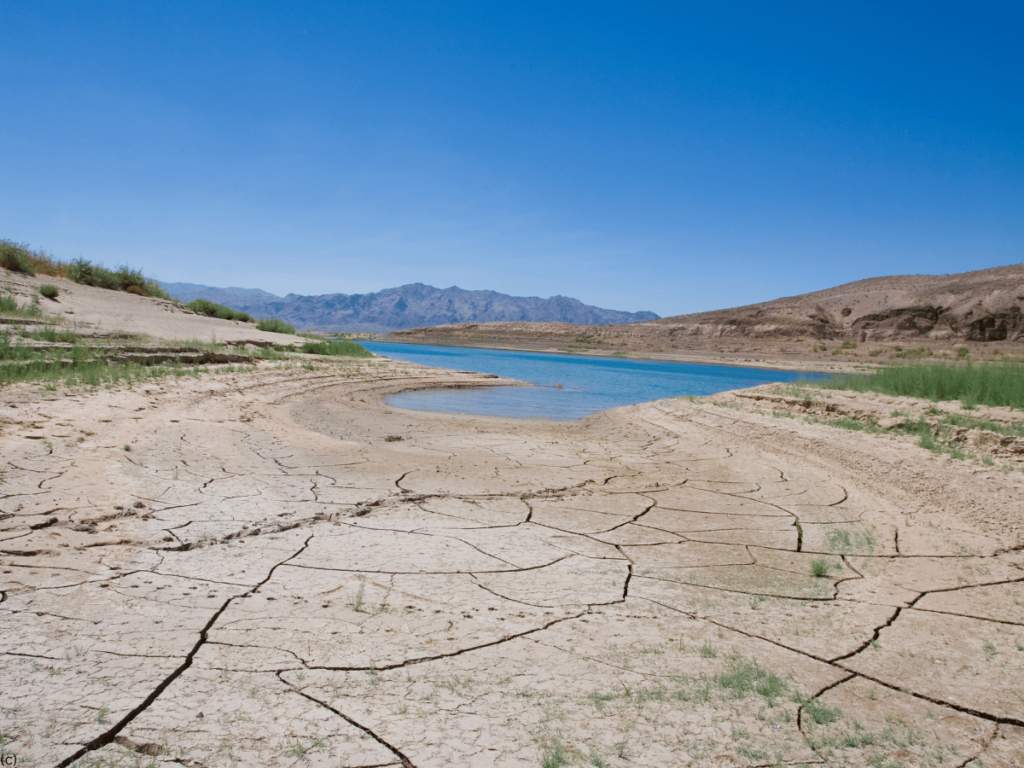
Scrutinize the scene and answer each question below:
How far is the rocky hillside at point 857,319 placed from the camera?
52147 mm

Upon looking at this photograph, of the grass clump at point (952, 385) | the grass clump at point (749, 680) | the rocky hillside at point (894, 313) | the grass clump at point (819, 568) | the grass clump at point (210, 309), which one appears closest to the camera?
the grass clump at point (749, 680)

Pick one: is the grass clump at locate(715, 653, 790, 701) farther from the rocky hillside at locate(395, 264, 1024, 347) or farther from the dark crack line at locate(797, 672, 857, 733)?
the rocky hillside at locate(395, 264, 1024, 347)

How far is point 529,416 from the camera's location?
13.8 meters

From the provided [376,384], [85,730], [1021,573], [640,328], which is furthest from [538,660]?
[640,328]

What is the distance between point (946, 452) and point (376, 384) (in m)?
13.2

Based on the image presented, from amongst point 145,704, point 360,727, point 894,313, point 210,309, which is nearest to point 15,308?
point 210,309

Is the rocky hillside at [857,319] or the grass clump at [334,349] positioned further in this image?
the rocky hillside at [857,319]

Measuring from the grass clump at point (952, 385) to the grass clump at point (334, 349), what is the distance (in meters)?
15.5

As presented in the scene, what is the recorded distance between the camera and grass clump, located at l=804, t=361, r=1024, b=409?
30.5ft

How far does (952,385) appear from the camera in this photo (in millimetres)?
10508

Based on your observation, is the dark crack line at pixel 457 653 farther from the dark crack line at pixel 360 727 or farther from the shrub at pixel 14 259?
the shrub at pixel 14 259

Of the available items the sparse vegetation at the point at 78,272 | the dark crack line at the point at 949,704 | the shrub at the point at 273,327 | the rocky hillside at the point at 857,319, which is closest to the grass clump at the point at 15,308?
the sparse vegetation at the point at 78,272

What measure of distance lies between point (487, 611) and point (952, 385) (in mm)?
10695

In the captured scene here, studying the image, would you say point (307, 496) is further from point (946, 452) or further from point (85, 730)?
point (946, 452)
